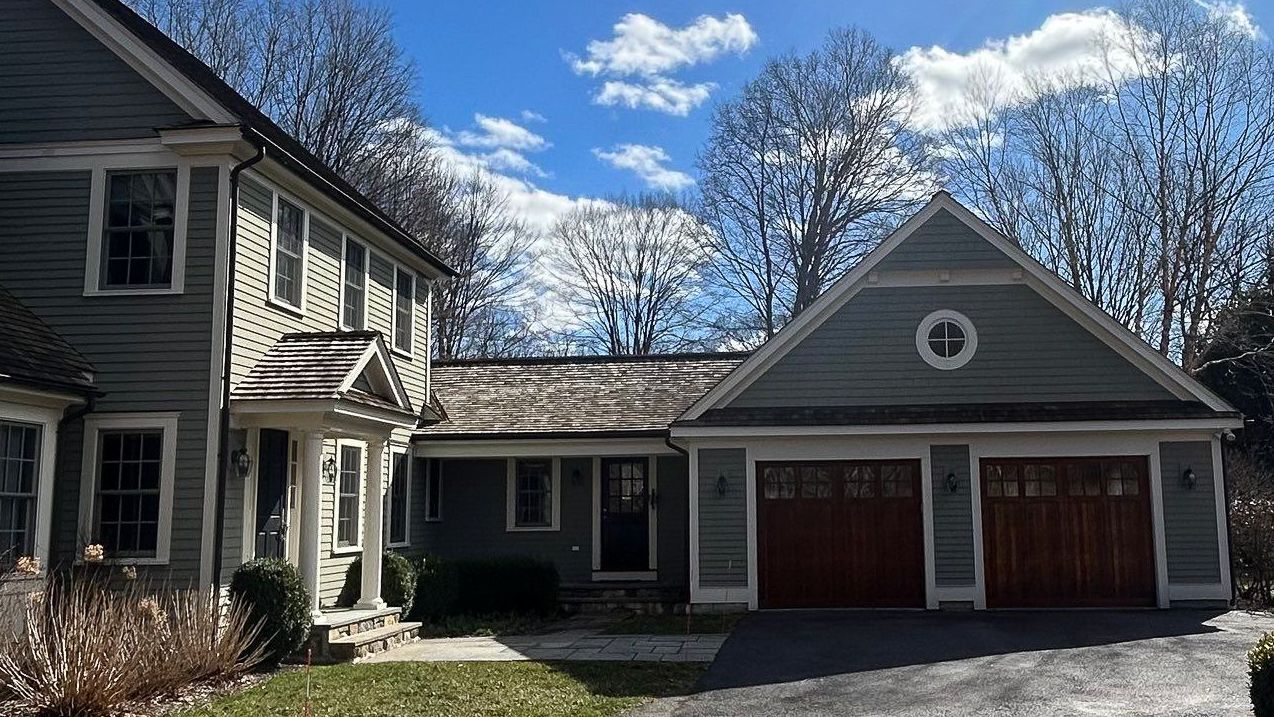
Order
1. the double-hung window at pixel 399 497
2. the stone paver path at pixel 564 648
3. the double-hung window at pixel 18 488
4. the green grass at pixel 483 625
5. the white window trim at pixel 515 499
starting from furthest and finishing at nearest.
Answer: the white window trim at pixel 515 499 < the double-hung window at pixel 399 497 < the green grass at pixel 483 625 < the stone paver path at pixel 564 648 < the double-hung window at pixel 18 488

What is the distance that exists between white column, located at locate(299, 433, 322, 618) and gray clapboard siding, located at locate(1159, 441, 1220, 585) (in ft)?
38.3

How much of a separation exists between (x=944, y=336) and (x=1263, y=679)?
929 centimetres

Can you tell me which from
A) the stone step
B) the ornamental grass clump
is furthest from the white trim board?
the ornamental grass clump

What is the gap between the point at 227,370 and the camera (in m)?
11.9

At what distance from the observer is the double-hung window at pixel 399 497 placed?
1662 centimetres

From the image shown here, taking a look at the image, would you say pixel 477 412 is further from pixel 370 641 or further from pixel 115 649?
pixel 115 649

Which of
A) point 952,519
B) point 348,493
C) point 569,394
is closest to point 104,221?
point 348,493

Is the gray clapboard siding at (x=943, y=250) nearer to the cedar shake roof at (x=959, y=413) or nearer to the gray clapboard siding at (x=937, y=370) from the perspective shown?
the gray clapboard siding at (x=937, y=370)

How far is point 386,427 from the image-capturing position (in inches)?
537

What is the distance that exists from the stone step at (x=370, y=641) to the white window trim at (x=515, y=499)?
4746mm

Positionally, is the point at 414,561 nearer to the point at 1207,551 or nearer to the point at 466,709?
the point at 466,709

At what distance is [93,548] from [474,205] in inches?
1106

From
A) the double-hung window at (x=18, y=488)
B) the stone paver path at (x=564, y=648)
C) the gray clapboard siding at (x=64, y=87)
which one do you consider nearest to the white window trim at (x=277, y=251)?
the gray clapboard siding at (x=64, y=87)

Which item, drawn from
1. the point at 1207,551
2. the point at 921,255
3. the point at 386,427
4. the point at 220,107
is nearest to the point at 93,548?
the point at 386,427
